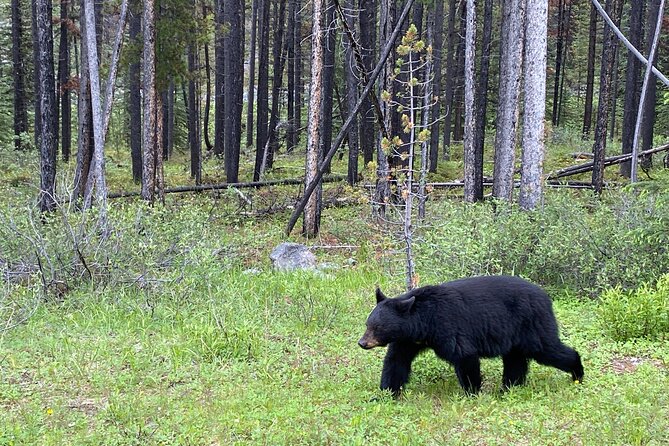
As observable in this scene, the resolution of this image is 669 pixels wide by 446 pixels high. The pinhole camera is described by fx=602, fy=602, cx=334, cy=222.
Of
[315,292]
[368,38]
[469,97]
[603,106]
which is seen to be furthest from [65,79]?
[315,292]

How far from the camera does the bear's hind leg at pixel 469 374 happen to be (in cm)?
523

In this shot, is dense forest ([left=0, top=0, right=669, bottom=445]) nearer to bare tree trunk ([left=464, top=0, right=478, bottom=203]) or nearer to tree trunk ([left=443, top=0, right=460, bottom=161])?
bare tree trunk ([left=464, top=0, right=478, bottom=203])

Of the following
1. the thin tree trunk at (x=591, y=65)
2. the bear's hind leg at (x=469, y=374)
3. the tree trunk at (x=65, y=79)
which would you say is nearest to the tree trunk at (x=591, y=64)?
the thin tree trunk at (x=591, y=65)

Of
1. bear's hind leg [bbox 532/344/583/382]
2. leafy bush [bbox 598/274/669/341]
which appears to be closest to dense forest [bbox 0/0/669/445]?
leafy bush [bbox 598/274/669/341]

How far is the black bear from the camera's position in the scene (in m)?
5.21

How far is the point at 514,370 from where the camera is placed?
5535 mm

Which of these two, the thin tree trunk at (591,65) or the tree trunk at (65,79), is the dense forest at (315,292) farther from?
the tree trunk at (65,79)

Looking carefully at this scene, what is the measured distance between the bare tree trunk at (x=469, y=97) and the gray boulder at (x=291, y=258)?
4.56 meters

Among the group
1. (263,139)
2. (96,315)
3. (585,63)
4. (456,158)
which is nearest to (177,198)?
(263,139)

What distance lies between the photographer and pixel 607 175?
22734 millimetres

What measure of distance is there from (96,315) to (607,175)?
2025cm

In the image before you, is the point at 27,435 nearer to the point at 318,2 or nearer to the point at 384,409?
the point at 384,409

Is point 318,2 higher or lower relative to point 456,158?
higher

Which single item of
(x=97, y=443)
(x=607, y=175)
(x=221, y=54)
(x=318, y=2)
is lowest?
(x=97, y=443)
